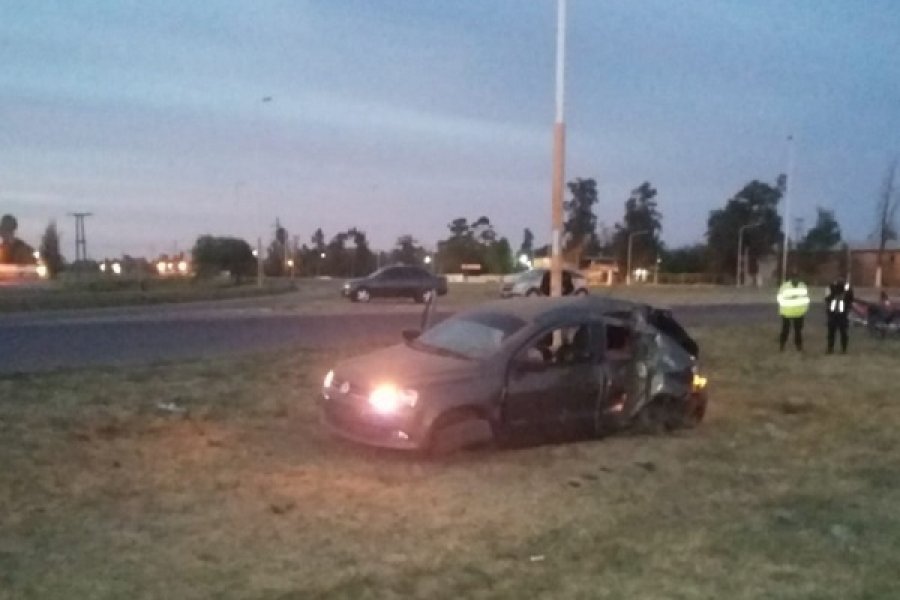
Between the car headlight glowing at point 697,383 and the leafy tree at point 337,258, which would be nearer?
the car headlight glowing at point 697,383

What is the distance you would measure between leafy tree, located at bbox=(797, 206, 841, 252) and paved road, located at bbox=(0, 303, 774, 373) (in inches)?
2758

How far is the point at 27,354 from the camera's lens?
19812 mm

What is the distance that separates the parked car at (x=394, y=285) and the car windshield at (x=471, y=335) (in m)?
31.3

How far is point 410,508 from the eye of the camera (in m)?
8.95

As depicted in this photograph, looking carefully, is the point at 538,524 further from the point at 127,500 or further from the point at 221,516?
the point at 127,500

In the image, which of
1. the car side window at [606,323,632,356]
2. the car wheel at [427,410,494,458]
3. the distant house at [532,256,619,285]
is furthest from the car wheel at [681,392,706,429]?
the distant house at [532,256,619,285]

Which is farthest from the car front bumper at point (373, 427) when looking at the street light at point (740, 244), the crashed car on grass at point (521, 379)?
the street light at point (740, 244)

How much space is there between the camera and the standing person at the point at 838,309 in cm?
2377

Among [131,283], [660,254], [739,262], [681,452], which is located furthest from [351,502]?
[660,254]

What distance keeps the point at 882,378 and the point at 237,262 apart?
193 feet

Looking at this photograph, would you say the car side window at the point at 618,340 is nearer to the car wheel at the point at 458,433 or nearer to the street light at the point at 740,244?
the car wheel at the point at 458,433

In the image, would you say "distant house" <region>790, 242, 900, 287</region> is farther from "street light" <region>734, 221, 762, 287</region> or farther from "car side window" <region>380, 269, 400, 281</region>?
"car side window" <region>380, 269, 400, 281</region>

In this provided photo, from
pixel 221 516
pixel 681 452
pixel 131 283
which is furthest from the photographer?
pixel 131 283

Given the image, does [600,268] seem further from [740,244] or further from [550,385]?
[550,385]
